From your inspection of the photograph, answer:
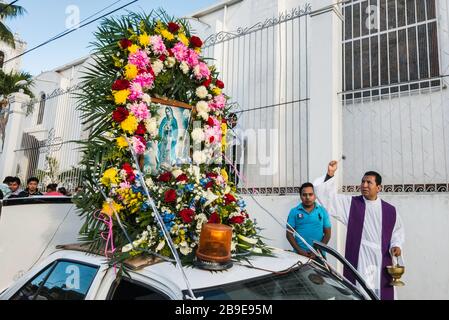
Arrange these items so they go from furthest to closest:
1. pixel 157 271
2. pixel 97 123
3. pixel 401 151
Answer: pixel 401 151, pixel 97 123, pixel 157 271

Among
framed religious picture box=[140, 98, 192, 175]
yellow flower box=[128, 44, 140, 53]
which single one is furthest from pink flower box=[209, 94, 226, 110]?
yellow flower box=[128, 44, 140, 53]

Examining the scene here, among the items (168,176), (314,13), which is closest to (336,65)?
(314,13)

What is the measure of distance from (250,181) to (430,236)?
3.37 meters

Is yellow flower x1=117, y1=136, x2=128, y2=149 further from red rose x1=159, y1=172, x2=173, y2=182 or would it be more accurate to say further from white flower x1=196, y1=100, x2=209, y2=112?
white flower x1=196, y1=100, x2=209, y2=112

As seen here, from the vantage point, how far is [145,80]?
3109 millimetres

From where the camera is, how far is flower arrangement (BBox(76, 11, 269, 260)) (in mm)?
2535

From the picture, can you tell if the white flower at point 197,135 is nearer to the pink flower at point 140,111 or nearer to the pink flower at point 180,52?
the pink flower at point 140,111

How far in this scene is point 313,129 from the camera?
4926mm

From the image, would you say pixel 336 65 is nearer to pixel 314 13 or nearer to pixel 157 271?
pixel 314 13

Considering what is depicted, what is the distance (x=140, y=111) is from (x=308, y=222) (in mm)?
2457

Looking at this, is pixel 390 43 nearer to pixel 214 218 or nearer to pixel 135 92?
pixel 135 92

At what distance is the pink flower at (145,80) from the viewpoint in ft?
10.1

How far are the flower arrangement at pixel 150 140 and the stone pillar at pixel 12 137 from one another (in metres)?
9.09

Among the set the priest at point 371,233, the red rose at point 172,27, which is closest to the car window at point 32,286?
the red rose at point 172,27
